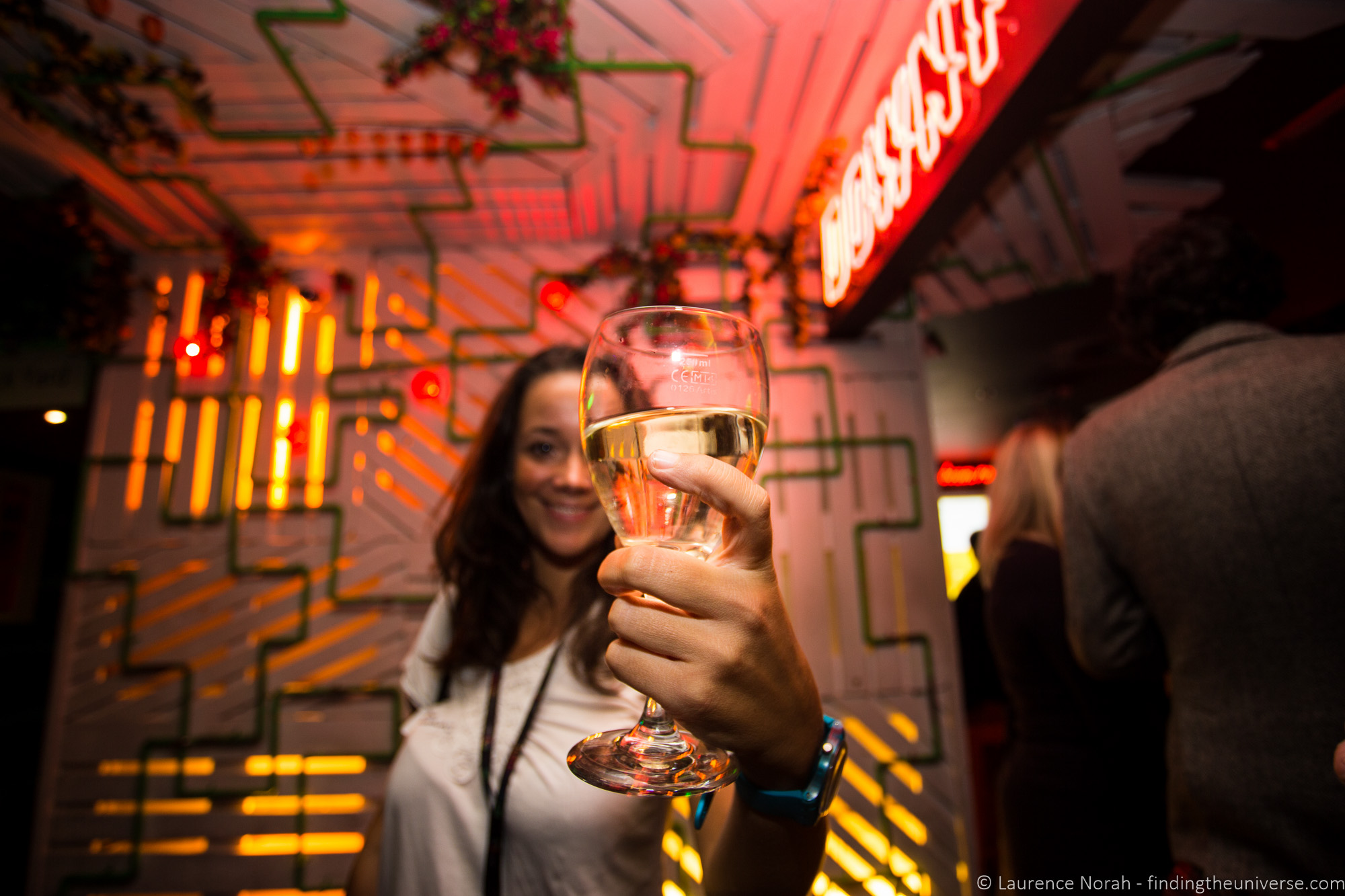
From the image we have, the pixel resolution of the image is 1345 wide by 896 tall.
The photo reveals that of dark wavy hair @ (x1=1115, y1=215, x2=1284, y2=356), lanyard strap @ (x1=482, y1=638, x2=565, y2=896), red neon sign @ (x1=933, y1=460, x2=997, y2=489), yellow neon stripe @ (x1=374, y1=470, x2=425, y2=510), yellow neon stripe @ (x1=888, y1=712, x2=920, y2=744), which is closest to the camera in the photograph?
lanyard strap @ (x1=482, y1=638, x2=565, y2=896)

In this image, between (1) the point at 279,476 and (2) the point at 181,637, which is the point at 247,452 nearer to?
(1) the point at 279,476

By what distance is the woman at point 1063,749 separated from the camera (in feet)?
5.91

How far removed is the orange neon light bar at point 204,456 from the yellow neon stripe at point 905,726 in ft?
12.2

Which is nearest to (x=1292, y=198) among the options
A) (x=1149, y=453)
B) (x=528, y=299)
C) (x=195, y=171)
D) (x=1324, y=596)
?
(x=1149, y=453)

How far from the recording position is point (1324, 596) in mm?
1030

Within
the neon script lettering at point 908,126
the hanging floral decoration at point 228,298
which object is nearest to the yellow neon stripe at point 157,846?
the hanging floral decoration at point 228,298

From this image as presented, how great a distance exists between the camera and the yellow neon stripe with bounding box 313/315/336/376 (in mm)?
3447

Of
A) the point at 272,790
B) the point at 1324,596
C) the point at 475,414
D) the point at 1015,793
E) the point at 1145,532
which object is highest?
the point at 475,414

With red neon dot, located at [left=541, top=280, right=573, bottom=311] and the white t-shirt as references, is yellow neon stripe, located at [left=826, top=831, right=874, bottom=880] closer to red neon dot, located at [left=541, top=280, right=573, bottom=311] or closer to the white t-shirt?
the white t-shirt

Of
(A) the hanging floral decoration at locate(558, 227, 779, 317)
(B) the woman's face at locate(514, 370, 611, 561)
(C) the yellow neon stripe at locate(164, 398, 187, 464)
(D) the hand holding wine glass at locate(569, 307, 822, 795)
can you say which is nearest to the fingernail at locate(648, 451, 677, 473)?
(D) the hand holding wine glass at locate(569, 307, 822, 795)

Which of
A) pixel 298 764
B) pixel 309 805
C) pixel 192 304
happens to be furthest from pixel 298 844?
pixel 192 304

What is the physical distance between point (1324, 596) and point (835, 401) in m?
2.54

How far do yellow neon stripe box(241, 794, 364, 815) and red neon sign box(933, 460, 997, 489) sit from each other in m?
7.35

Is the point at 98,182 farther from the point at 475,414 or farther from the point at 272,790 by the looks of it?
the point at 272,790
